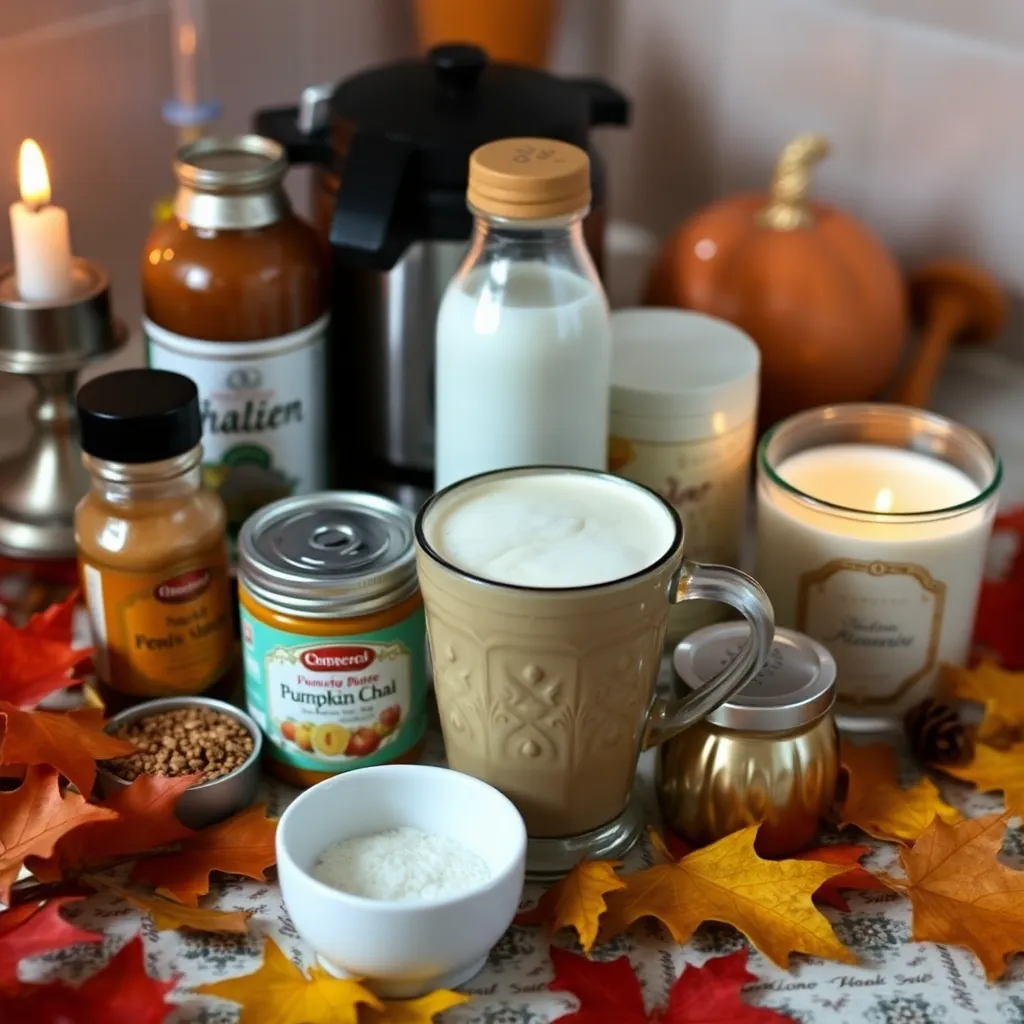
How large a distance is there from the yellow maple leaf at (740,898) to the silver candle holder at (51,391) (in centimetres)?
43

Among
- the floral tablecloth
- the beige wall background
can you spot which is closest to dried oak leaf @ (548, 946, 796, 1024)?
the floral tablecloth

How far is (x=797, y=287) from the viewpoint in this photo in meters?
1.04

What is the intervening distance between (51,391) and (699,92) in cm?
63

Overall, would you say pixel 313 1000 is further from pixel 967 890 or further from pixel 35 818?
pixel 967 890

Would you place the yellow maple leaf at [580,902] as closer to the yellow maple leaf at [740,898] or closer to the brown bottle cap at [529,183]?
the yellow maple leaf at [740,898]

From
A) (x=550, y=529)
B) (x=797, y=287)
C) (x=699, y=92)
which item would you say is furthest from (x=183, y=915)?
(x=699, y=92)

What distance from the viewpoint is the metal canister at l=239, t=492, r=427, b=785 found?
2.48 ft

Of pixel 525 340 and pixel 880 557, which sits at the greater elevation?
pixel 525 340

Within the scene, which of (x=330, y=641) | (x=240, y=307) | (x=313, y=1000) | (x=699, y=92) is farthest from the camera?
(x=699, y=92)

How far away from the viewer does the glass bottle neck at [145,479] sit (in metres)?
0.78

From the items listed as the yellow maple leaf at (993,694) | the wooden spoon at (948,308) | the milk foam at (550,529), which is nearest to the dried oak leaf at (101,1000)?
the milk foam at (550,529)

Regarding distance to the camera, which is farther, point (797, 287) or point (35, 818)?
point (797, 287)

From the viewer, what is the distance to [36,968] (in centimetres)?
67

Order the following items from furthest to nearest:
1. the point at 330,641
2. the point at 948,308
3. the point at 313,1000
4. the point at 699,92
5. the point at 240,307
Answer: the point at 699,92 → the point at 948,308 → the point at 240,307 → the point at 330,641 → the point at 313,1000
